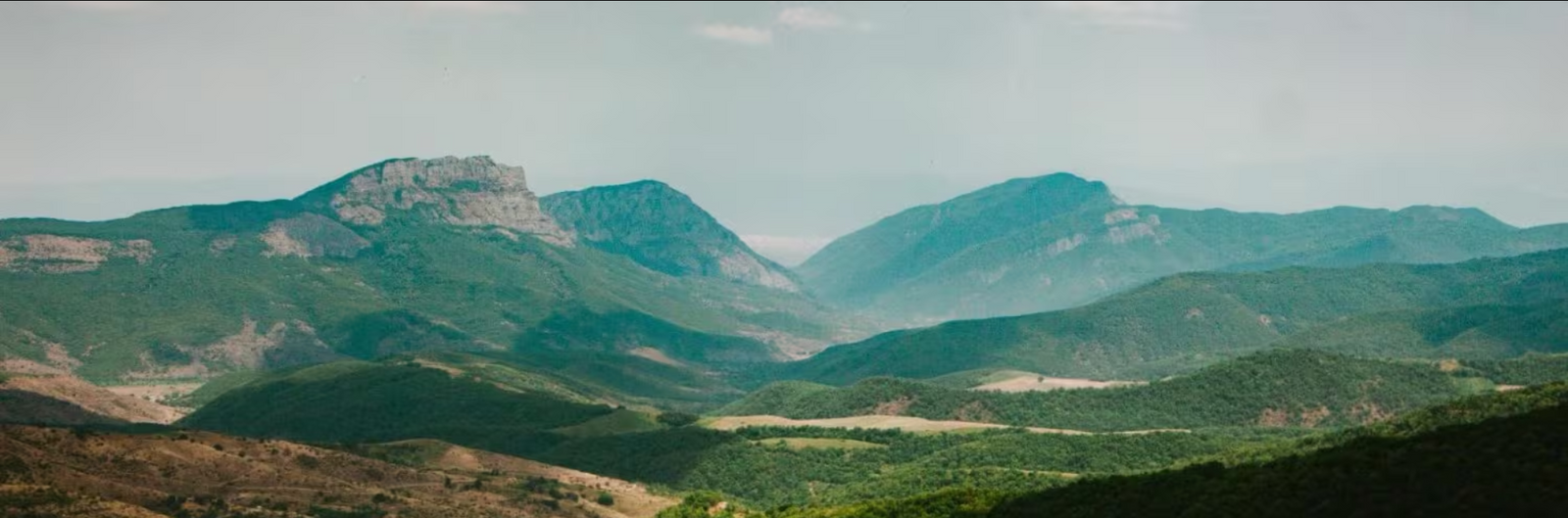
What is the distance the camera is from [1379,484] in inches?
4547

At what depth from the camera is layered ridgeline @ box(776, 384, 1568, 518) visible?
349 ft

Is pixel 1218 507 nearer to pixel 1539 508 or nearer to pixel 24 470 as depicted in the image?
pixel 1539 508

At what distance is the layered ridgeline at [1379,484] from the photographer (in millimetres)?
106500

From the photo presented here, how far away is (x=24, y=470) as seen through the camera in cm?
18575

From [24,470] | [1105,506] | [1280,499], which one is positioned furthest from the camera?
[24,470]

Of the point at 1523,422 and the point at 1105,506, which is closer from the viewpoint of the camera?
the point at 1523,422

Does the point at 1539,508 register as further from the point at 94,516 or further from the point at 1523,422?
the point at 94,516

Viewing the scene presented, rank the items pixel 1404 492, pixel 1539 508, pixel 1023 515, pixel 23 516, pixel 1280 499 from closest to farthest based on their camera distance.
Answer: pixel 1539 508
pixel 1404 492
pixel 1280 499
pixel 1023 515
pixel 23 516

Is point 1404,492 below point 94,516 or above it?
above

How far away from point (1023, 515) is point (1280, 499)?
31697 millimetres

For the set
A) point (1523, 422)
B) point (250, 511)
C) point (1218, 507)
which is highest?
point (1523, 422)

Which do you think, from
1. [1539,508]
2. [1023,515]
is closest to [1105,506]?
[1023,515]

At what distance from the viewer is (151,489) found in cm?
19750

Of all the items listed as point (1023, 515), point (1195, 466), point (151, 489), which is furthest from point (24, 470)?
point (1195, 466)
